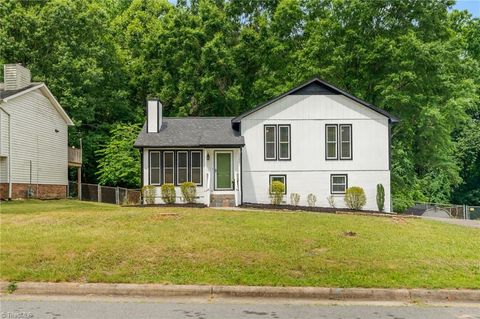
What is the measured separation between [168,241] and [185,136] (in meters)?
14.6

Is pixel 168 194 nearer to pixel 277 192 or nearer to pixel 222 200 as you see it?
pixel 222 200

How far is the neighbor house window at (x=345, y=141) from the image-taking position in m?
24.5

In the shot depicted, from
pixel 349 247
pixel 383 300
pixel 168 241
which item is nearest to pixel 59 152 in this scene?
pixel 168 241

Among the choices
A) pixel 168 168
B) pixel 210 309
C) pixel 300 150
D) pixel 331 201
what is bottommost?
pixel 210 309

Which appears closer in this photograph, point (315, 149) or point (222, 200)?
point (222, 200)

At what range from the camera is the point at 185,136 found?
2553 cm

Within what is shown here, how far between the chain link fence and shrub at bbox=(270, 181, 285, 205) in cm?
841

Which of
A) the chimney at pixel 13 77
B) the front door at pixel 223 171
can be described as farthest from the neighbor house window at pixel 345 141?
the chimney at pixel 13 77

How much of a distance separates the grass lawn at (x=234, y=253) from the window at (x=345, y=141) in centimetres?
1011

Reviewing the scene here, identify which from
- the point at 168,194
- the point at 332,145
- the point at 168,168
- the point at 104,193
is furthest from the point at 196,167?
the point at 104,193

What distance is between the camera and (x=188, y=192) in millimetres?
23297

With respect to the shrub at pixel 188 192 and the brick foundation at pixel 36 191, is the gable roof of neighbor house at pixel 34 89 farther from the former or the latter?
the shrub at pixel 188 192

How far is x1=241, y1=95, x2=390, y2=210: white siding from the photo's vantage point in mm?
24391

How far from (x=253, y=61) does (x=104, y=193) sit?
554 inches
